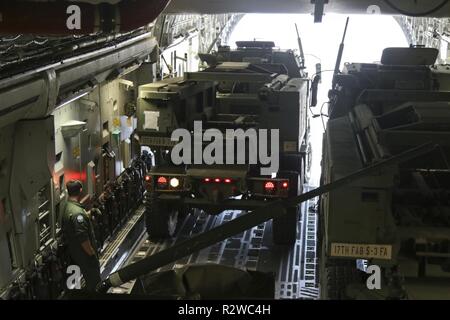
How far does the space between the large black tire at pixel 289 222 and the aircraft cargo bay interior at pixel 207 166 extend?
0.02 m

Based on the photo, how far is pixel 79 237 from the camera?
7.20 metres

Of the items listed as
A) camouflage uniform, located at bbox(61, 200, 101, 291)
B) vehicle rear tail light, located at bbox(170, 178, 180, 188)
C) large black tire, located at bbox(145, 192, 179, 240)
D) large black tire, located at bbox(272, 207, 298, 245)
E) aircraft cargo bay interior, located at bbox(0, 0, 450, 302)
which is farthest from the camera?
large black tire, located at bbox(145, 192, 179, 240)

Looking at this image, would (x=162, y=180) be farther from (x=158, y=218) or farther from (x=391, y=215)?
(x=391, y=215)

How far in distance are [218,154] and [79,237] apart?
8.70ft

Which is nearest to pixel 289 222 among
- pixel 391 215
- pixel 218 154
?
pixel 218 154

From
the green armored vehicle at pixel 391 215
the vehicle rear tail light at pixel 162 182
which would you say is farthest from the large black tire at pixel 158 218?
the green armored vehicle at pixel 391 215

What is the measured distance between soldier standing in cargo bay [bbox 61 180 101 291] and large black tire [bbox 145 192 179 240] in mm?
2426

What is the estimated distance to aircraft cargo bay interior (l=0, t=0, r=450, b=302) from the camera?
4684 mm

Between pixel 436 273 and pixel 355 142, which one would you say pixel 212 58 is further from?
pixel 436 273

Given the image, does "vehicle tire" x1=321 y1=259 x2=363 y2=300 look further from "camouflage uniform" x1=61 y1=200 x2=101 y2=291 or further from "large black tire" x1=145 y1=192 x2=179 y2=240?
"large black tire" x1=145 y1=192 x2=179 y2=240

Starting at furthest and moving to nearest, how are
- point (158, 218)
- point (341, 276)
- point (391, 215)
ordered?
point (158, 218), point (341, 276), point (391, 215)

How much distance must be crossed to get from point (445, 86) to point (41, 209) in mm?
5822

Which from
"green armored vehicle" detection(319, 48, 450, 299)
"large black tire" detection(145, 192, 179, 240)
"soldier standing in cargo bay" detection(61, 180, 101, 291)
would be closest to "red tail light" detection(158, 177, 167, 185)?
"large black tire" detection(145, 192, 179, 240)
